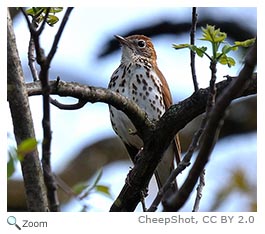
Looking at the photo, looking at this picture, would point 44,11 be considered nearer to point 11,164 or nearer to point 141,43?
point 11,164

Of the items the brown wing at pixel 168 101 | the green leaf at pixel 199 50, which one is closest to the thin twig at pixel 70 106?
the green leaf at pixel 199 50

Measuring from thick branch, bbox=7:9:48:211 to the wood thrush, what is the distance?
1.45 metres

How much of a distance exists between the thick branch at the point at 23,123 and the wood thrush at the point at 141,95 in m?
1.45

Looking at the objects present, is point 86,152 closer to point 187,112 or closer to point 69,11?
point 187,112

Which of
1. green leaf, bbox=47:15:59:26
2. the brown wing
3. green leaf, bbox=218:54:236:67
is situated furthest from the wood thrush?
green leaf, bbox=218:54:236:67

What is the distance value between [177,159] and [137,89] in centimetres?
44

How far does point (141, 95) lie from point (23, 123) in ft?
5.85

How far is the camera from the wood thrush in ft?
12.0

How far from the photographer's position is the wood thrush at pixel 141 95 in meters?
3.66

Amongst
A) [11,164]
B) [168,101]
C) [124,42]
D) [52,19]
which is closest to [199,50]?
[52,19]

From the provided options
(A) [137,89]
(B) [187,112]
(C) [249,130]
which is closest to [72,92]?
(B) [187,112]

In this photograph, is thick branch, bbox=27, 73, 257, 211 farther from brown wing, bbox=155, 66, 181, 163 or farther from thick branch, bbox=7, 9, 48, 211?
brown wing, bbox=155, 66, 181, 163

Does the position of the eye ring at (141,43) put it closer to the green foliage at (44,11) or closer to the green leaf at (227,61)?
the green foliage at (44,11)
